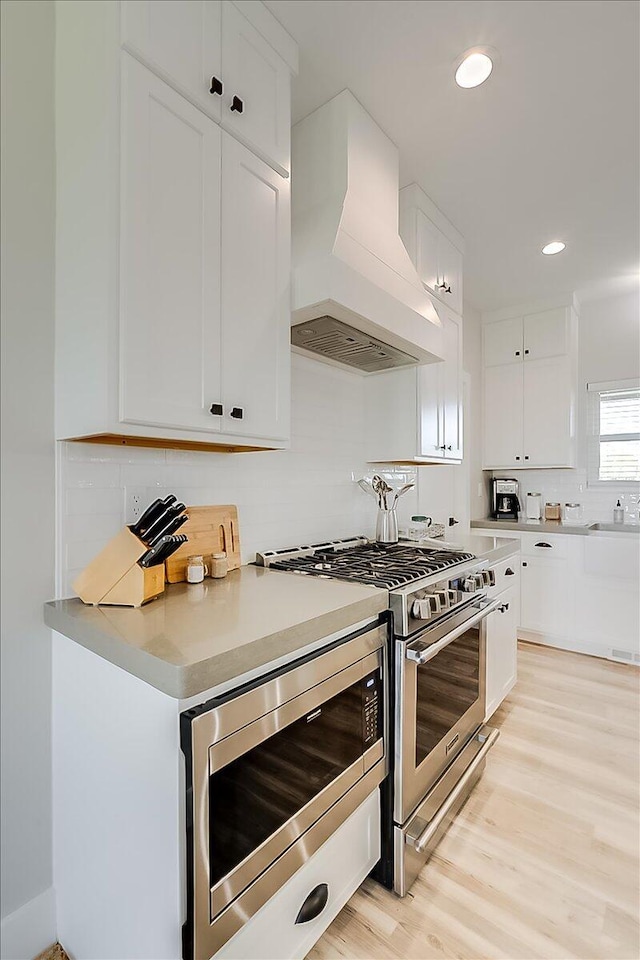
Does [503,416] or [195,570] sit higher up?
[503,416]

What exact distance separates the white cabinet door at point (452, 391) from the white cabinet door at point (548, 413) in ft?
4.79

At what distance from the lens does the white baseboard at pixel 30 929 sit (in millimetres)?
1227

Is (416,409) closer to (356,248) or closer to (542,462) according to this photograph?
(356,248)

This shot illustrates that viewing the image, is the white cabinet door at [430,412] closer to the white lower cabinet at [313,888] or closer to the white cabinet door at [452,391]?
the white cabinet door at [452,391]

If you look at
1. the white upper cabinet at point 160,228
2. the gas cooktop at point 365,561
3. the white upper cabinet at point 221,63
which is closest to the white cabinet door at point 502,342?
the gas cooktop at point 365,561

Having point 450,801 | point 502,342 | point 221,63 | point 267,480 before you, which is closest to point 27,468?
point 267,480

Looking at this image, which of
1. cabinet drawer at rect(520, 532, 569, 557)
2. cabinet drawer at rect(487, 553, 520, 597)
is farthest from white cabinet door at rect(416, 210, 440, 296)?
cabinet drawer at rect(520, 532, 569, 557)

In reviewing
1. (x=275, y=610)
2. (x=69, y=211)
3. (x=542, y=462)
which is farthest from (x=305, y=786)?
(x=542, y=462)

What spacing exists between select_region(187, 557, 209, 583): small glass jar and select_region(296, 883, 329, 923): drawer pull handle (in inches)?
35.7

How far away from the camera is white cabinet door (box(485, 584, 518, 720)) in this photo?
2.32 metres

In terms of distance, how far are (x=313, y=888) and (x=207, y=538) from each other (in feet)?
3.47

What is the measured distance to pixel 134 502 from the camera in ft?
4.90

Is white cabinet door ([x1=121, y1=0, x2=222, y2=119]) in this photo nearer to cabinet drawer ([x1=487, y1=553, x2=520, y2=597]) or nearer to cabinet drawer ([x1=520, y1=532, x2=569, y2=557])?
cabinet drawer ([x1=487, y1=553, x2=520, y2=597])

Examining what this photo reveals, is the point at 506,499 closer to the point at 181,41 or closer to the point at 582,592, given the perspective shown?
the point at 582,592
